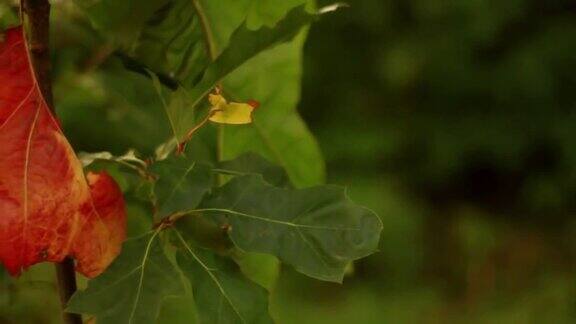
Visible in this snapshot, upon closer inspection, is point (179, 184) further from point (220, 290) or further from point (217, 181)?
point (217, 181)

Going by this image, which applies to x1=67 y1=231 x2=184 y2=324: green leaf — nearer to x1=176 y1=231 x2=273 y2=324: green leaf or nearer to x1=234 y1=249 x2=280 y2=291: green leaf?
x1=176 y1=231 x2=273 y2=324: green leaf

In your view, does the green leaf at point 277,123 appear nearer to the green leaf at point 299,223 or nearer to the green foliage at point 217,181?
the green foliage at point 217,181

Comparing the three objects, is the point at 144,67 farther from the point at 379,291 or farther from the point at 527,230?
the point at 527,230

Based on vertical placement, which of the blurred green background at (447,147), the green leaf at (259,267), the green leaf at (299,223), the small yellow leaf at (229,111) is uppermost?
the small yellow leaf at (229,111)

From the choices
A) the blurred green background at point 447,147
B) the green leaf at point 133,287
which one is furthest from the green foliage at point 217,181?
the blurred green background at point 447,147

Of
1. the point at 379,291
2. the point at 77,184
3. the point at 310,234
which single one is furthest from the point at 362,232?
the point at 379,291
